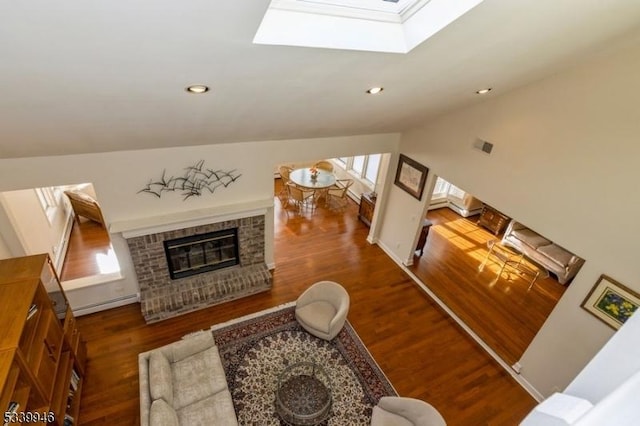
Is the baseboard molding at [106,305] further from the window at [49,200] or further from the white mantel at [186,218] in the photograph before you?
the window at [49,200]

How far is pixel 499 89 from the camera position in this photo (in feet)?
12.1

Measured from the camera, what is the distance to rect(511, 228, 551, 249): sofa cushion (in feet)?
20.7

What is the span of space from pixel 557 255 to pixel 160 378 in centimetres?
676

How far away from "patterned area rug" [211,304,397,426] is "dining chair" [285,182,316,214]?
3.23 m

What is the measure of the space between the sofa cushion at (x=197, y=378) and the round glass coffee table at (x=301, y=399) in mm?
668

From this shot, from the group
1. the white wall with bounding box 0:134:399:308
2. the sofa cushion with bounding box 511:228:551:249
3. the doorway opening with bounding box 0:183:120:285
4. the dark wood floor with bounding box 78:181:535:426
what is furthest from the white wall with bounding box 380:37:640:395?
the doorway opening with bounding box 0:183:120:285

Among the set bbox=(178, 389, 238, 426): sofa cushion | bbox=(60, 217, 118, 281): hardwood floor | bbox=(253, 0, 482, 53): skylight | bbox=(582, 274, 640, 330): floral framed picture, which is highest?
bbox=(253, 0, 482, 53): skylight

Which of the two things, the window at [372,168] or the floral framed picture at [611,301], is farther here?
the window at [372,168]

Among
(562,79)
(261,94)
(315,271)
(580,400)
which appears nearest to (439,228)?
(315,271)

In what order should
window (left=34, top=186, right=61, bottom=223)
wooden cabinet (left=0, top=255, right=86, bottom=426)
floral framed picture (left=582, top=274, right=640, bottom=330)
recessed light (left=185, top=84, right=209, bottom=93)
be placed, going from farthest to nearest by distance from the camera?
window (left=34, top=186, right=61, bottom=223) → floral framed picture (left=582, top=274, right=640, bottom=330) → wooden cabinet (left=0, top=255, right=86, bottom=426) → recessed light (left=185, top=84, right=209, bottom=93)

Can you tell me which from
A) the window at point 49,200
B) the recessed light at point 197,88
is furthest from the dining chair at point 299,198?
the recessed light at point 197,88

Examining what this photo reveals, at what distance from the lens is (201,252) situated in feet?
16.8

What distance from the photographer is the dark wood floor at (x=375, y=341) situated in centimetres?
387

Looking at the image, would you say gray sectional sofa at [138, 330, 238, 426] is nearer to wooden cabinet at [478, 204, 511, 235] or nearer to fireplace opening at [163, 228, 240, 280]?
fireplace opening at [163, 228, 240, 280]
